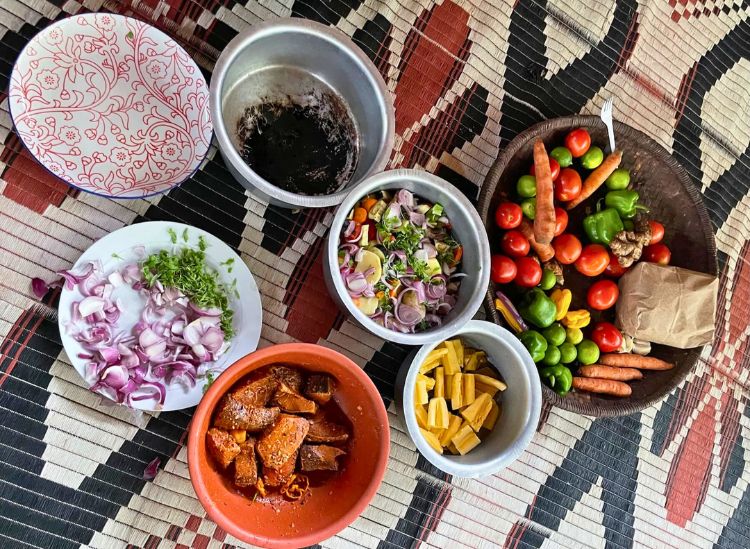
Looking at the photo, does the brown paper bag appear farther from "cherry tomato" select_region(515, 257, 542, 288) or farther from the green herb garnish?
the green herb garnish

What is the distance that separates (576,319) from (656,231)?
0.92ft

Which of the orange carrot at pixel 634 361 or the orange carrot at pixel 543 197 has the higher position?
the orange carrot at pixel 543 197

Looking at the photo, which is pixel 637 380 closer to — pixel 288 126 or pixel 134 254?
pixel 288 126

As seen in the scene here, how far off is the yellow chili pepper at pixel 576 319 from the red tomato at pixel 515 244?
0.17m

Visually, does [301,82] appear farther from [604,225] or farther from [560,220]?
[604,225]

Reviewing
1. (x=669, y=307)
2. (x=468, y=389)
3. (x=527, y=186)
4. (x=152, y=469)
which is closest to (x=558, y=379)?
(x=468, y=389)

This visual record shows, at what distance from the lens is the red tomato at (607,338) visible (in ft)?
4.44

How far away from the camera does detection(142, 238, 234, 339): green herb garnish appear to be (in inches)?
42.9

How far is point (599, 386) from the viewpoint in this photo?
4.31ft

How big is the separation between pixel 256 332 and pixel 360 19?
695 mm

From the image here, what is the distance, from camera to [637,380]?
1.38 meters

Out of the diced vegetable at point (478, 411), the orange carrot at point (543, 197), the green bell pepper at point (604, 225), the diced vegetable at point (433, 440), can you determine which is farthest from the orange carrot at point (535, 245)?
the diced vegetable at point (433, 440)

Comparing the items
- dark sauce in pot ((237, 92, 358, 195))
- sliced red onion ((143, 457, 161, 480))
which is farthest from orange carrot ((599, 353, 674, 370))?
sliced red onion ((143, 457, 161, 480))

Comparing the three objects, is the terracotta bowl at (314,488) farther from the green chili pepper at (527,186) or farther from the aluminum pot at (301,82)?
the green chili pepper at (527,186)
